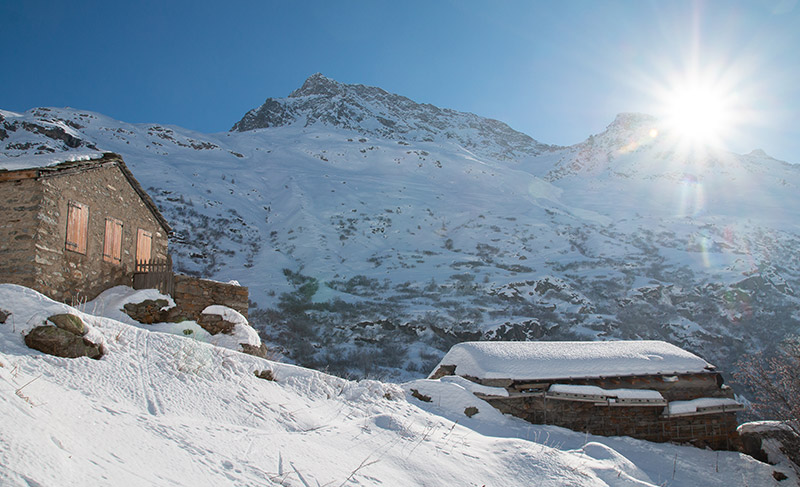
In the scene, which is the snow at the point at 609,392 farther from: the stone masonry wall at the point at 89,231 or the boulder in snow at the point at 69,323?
the stone masonry wall at the point at 89,231

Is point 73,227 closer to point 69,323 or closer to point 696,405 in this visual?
point 69,323

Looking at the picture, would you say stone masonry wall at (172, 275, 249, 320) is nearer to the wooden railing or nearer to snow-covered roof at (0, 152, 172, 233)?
the wooden railing

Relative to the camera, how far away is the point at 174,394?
541 centimetres

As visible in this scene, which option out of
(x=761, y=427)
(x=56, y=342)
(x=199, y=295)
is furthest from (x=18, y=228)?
(x=761, y=427)

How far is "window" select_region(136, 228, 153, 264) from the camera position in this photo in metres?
13.9

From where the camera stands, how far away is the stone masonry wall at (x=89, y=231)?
10711 millimetres

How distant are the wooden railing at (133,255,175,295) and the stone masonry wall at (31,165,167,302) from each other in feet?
0.89

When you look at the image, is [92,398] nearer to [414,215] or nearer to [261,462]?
[261,462]

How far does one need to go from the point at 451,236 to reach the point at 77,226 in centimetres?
3504

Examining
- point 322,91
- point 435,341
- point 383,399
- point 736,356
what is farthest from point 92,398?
point 322,91

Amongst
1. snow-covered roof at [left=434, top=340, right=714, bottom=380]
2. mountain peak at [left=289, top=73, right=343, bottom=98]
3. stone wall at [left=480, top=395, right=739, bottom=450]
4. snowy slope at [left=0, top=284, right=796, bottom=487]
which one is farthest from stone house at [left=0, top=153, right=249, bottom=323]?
mountain peak at [left=289, top=73, right=343, bottom=98]

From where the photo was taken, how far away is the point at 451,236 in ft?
146

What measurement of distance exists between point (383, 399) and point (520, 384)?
395 cm

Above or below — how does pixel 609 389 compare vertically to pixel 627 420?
above
